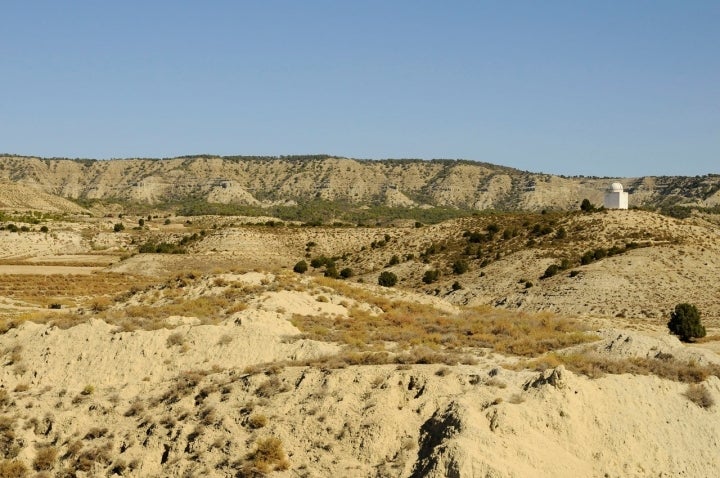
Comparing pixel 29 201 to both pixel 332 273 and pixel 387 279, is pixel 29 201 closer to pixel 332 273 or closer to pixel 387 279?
pixel 332 273

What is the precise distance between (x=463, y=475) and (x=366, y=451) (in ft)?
10.0

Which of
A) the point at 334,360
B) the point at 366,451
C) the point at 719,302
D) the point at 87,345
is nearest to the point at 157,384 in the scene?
the point at 87,345

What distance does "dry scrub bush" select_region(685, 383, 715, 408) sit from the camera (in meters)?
19.1

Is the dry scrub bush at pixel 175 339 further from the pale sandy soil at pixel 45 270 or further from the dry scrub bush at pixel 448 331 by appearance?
the pale sandy soil at pixel 45 270

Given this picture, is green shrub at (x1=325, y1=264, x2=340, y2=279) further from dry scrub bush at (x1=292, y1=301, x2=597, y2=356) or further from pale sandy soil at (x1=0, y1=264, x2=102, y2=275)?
dry scrub bush at (x1=292, y1=301, x2=597, y2=356)

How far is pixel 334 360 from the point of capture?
21.4 meters

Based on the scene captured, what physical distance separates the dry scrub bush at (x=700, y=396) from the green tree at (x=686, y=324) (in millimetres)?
21459

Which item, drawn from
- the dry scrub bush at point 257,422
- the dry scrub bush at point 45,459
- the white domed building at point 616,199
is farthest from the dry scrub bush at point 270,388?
the white domed building at point 616,199

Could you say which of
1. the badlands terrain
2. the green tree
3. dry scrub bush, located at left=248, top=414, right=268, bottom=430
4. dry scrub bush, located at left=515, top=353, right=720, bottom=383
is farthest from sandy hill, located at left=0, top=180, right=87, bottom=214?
dry scrub bush, located at left=515, top=353, right=720, bottom=383

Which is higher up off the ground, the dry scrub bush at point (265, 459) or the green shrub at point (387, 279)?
the dry scrub bush at point (265, 459)

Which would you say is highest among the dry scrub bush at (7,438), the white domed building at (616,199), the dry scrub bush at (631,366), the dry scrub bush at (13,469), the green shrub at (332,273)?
the white domed building at (616,199)

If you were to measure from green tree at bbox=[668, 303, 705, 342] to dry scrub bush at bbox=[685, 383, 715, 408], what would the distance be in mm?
21459

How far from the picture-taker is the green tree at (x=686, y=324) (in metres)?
39.0

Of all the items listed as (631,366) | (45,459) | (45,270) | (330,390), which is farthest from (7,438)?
(45,270)
